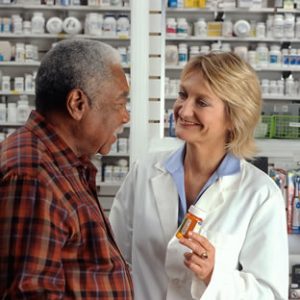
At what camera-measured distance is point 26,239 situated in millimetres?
841

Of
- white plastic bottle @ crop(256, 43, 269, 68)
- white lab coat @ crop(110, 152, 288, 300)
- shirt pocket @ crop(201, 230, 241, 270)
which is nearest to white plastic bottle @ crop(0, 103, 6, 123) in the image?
white plastic bottle @ crop(256, 43, 269, 68)

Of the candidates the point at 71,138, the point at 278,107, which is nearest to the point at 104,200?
the point at 278,107

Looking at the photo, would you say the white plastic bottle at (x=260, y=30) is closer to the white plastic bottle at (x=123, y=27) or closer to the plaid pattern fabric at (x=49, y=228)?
the white plastic bottle at (x=123, y=27)

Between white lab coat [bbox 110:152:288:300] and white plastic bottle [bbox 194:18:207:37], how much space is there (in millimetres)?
5211

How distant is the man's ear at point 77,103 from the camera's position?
98 cm

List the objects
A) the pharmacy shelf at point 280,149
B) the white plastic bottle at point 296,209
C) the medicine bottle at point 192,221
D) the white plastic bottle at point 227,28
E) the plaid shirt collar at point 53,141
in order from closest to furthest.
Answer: the plaid shirt collar at point 53,141, the medicine bottle at point 192,221, the white plastic bottle at point 296,209, the pharmacy shelf at point 280,149, the white plastic bottle at point 227,28

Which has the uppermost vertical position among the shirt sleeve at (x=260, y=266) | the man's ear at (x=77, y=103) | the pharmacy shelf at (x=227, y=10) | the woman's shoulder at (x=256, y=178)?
the pharmacy shelf at (x=227, y=10)

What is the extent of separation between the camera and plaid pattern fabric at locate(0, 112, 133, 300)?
2.76ft

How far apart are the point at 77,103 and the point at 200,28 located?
576cm

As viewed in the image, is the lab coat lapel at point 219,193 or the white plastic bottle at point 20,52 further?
the white plastic bottle at point 20,52

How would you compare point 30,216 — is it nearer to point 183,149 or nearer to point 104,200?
point 183,149

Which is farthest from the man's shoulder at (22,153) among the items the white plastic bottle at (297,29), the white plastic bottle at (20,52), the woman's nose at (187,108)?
the white plastic bottle at (297,29)

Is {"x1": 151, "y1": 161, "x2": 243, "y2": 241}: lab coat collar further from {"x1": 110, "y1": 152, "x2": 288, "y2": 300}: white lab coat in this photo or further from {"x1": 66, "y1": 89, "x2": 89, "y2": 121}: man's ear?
{"x1": 66, "y1": 89, "x2": 89, "y2": 121}: man's ear

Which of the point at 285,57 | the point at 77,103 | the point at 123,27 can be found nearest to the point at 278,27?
the point at 285,57
